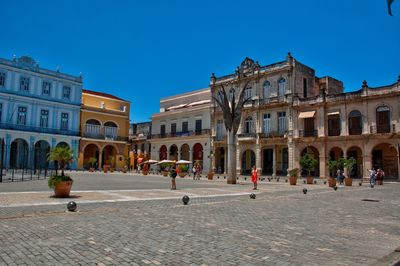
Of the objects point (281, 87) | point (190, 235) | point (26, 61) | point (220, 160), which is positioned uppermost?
point (26, 61)

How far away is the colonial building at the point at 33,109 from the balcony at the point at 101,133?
1.78 meters

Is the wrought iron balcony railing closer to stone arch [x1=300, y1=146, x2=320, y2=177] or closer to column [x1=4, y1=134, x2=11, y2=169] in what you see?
stone arch [x1=300, y1=146, x2=320, y2=177]

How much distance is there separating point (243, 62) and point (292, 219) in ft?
111

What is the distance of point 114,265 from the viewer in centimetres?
418

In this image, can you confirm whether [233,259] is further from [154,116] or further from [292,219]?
[154,116]

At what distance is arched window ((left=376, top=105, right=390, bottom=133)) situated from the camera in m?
28.6

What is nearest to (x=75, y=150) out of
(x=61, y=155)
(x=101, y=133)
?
(x=101, y=133)

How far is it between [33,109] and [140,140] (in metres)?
17.7

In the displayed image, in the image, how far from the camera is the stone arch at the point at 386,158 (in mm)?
29750

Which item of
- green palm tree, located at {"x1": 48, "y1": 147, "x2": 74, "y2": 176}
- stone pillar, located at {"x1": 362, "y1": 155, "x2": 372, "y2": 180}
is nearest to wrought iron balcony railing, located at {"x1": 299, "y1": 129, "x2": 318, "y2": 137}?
stone pillar, located at {"x1": 362, "y1": 155, "x2": 372, "y2": 180}

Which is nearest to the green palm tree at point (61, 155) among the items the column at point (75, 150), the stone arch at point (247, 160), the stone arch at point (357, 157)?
the stone arch at point (357, 157)

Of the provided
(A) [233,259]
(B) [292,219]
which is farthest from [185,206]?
(A) [233,259]

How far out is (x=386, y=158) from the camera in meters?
30.3

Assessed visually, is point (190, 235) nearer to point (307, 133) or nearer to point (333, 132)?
point (333, 132)
